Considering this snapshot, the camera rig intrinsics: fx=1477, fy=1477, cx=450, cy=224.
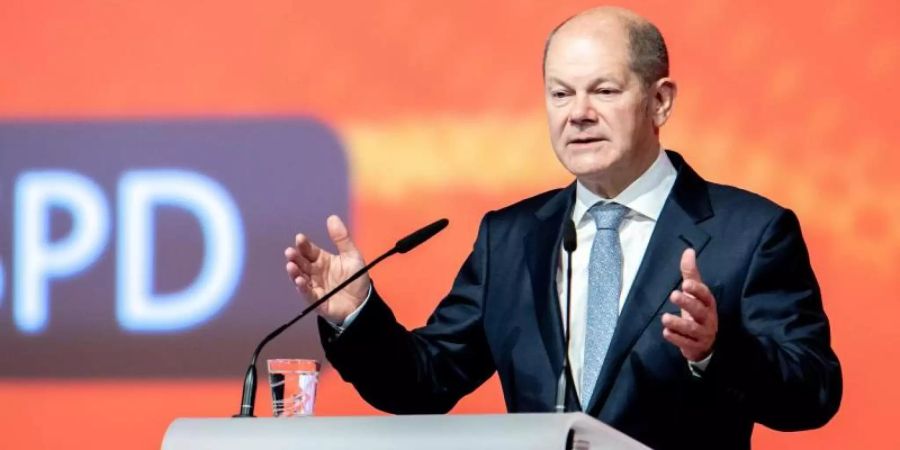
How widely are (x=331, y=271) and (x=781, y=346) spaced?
0.68 metres

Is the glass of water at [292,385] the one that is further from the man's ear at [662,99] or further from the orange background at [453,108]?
the orange background at [453,108]

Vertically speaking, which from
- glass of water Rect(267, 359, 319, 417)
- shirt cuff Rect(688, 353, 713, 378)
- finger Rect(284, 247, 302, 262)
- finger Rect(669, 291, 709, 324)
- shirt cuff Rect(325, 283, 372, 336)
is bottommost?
glass of water Rect(267, 359, 319, 417)

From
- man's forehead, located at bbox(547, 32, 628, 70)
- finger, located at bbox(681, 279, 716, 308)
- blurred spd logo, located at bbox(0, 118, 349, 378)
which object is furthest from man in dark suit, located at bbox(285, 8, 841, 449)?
blurred spd logo, located at bbox(0, 118, 349, 378)

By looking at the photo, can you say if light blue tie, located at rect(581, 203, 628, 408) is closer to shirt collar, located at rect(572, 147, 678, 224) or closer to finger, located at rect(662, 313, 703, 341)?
shirt collar, located at rect(572, 147, 678, 224)

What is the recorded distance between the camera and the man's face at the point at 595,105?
2428 millimetres

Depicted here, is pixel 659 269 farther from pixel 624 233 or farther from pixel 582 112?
pixel 582 112

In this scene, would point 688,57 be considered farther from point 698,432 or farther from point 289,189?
point 698,432

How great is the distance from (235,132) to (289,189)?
185mm

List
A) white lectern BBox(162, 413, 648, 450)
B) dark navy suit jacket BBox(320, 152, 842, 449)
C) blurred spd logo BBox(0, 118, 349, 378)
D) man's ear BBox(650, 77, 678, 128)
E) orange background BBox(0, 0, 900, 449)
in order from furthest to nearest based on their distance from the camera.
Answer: blurred spd logo BBox(0, 118, 349, 378), orange background BBox(0, 0, 900, 449), man's ear BBox(650, 77, 678, 128), dark navy suit jacket BBox(320, 152, 842, 449), white lectern BBox(162, 413, 648, 450)

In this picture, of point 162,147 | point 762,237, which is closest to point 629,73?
point 762,237

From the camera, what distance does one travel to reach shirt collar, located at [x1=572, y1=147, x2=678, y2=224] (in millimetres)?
2459

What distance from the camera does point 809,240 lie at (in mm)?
3143

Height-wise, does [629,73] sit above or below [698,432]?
above

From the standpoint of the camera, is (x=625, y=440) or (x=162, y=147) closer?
(x=625, y=440)
